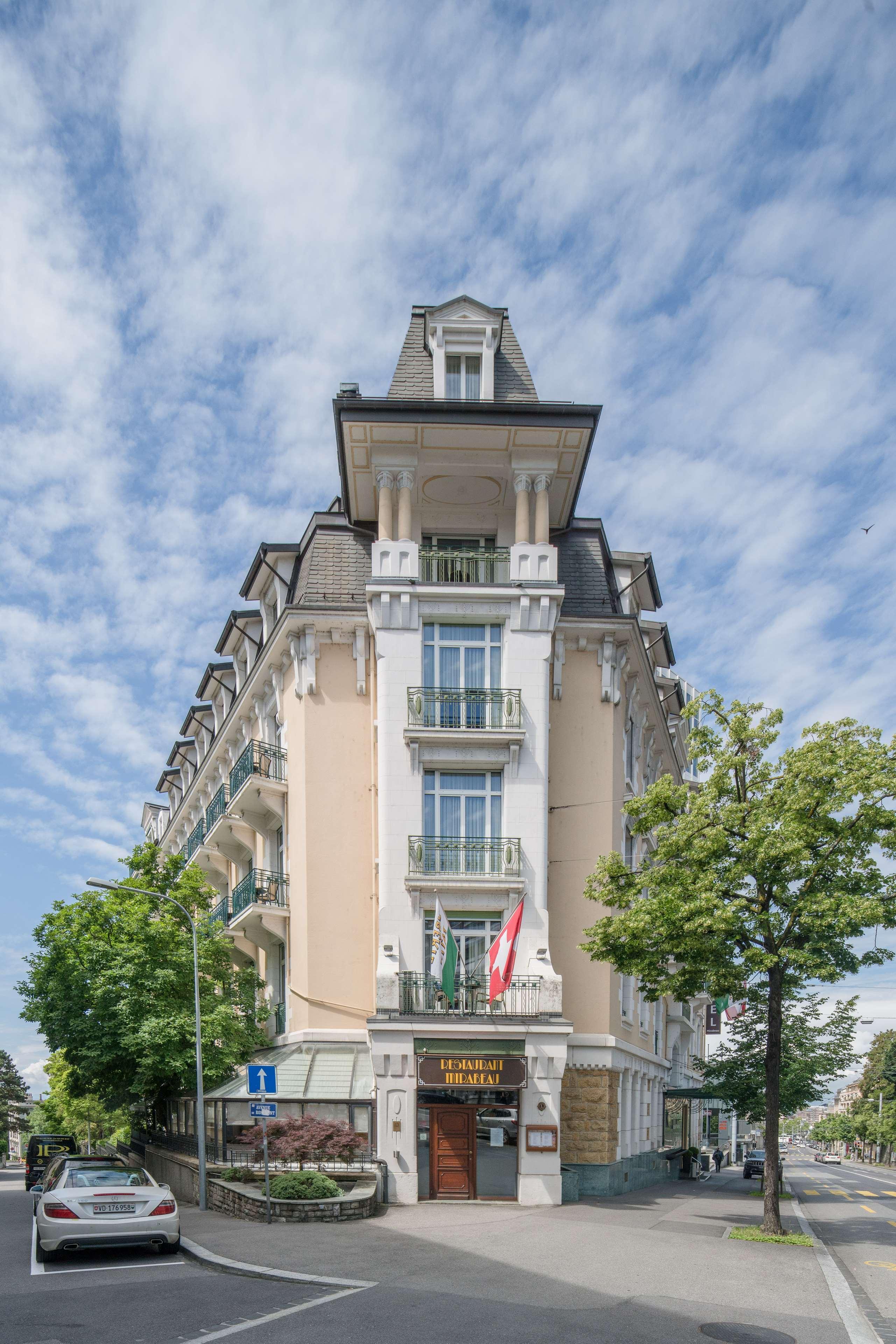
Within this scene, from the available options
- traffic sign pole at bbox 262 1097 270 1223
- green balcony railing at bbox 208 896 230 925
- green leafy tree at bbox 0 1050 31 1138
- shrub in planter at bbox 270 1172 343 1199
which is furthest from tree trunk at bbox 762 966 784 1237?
green leafy tree at bbox 0 1050 31 1138

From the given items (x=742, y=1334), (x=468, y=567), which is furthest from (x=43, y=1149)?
(x=742, y=1334)

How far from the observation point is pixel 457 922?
2677 centimetres

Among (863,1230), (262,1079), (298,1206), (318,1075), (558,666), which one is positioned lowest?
(863,1230)

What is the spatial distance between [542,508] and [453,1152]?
15.0 meters

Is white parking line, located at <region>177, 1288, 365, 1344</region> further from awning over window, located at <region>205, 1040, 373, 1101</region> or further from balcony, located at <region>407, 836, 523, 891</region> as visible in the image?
balcony, located at <region>407, 836, 523, 891</region>

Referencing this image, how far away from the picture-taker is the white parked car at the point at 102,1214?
14961 mm

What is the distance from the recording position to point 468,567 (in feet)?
96.2

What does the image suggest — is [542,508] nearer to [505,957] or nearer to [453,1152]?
[505,957]

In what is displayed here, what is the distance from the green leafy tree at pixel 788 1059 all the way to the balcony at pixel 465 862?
1191 centimetres

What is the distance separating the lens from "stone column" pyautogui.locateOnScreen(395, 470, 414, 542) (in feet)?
92.8

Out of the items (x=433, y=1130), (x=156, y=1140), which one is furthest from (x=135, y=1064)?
(x=433, y=1130)

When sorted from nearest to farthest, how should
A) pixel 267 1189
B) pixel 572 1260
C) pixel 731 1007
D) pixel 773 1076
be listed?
1. pixel 572 1260
2. pixel 267 1189
3. pixel 773 1076
4. pixel 731 1007

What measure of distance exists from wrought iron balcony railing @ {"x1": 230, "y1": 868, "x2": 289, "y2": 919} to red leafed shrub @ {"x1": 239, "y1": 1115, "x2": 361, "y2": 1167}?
7.08 metres

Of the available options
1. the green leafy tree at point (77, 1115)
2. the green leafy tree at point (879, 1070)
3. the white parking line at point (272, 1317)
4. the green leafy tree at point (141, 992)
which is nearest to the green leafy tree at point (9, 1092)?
the green leafy tree at point (77, 1115)
